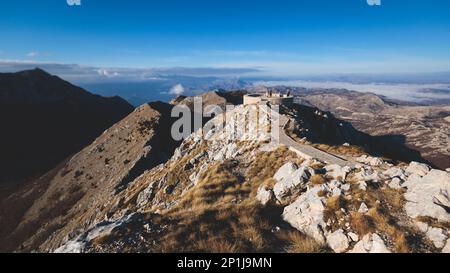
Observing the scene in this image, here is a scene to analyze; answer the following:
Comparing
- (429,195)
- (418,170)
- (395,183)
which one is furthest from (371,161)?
(429,195)

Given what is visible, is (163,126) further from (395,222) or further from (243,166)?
(395,222)

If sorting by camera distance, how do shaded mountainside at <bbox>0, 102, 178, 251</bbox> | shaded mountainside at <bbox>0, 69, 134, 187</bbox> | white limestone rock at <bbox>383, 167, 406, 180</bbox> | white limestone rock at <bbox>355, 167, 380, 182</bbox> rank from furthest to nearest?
shaded mountainside at <bbox>0, 69, 134, 187</bbox> → shaded mountainside at <bbox>0, 102, 178, 251</bbox> → white limestone rock at <bbox>383, 167, 406, 180</bbox> → white limestone rock at <bbox>355, 167, 380, 182</bbox>

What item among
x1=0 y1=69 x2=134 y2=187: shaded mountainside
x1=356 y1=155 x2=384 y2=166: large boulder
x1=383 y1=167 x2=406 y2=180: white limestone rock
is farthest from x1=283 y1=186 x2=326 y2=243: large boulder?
x1=0 y1=69 x2=134 y2=187: shaded mountainside

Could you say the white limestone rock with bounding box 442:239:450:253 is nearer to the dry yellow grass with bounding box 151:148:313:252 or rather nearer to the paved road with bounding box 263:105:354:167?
the dry yellow grass with bounding box 151:148:313:252

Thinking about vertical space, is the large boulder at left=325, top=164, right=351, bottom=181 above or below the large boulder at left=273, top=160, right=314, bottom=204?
above

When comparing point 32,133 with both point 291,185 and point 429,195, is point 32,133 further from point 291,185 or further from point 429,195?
point 429,195
